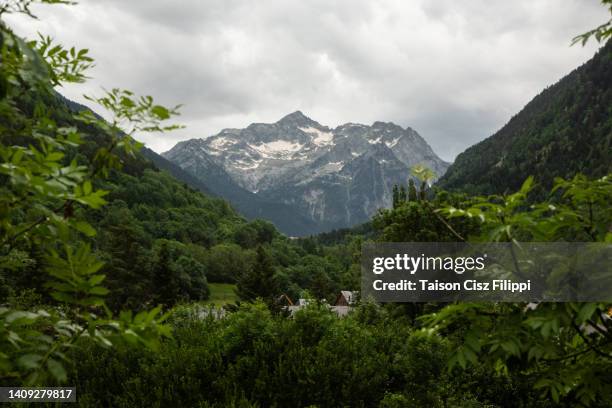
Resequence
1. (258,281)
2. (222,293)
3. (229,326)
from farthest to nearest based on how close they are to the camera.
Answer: (222,293), (258,281), (229,326)

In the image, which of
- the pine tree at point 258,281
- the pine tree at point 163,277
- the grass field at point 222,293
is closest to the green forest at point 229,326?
the pine tree at point 163,277

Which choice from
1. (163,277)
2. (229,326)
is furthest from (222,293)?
(229,326)

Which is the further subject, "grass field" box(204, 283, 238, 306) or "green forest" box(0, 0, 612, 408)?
"grass field" box(204, 283, 238, 306)

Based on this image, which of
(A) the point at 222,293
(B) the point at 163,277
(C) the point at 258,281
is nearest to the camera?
(B) the point at 163,277

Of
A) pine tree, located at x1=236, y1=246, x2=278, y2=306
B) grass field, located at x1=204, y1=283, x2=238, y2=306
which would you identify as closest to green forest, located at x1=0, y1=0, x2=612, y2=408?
pine tree, located at x1=236, y1=246, x2=278, y2=306

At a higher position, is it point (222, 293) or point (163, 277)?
point (163, 277)

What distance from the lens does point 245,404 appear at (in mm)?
6992

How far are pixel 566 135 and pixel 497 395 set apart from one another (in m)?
222

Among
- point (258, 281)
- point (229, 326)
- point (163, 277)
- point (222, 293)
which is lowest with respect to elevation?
point (222, 293)

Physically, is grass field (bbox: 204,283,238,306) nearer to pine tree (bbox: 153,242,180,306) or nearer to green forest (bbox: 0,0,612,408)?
pine tree (bbox: 153,242,180,306)

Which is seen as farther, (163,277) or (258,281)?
(258,281)

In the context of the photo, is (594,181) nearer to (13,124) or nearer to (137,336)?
(137,336)

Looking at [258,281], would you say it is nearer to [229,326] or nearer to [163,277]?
[163,277]

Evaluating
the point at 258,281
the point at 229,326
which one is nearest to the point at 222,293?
the point at 258,281
